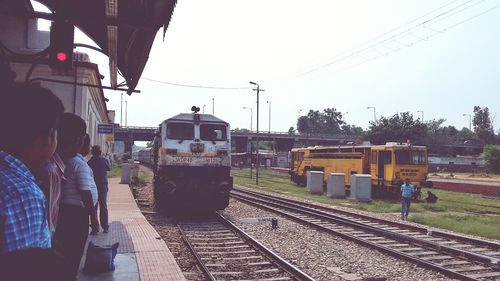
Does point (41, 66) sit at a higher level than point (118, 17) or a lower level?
higher

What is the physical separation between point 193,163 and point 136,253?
6.34 metres

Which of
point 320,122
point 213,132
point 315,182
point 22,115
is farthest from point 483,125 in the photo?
point 22,115

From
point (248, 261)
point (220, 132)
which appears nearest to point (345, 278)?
point (248, 261)

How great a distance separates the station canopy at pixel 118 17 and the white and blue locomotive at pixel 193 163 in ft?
12.6

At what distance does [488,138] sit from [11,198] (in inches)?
4540

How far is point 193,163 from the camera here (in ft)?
47.7

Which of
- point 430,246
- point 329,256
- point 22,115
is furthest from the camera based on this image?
point 430,246

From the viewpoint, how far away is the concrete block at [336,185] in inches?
995

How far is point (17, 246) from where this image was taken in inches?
65.7

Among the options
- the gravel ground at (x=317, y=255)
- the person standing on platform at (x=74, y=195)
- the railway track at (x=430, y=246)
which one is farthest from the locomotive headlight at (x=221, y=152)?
the person standing on platform at (x=74, y=195)

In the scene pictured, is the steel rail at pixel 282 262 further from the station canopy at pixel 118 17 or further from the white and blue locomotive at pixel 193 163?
the station canopy at pixel 118 17

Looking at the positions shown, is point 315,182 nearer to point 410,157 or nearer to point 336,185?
point 336,185

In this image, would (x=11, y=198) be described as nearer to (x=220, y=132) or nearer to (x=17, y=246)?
(x=17, y=246)

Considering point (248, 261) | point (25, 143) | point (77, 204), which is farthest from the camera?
point (248, 261)
